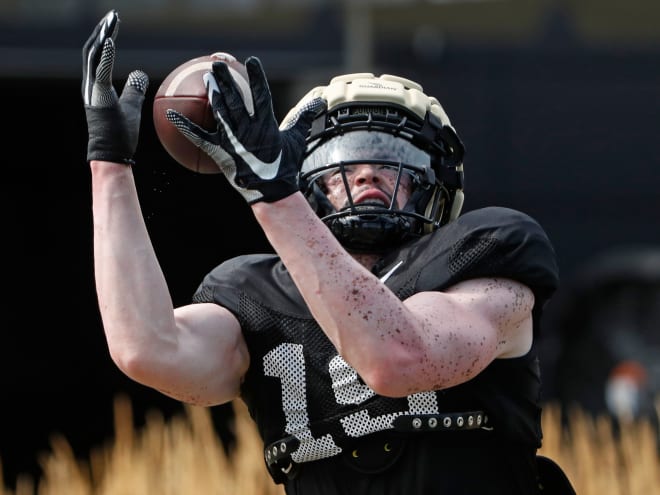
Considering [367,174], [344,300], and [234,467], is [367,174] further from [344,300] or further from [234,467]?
[234,467]

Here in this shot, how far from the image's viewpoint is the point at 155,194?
292 cm

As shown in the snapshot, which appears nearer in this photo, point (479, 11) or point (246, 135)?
point (246, 135)

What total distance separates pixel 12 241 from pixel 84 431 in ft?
3.03

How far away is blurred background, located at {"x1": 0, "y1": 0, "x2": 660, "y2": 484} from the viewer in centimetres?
620

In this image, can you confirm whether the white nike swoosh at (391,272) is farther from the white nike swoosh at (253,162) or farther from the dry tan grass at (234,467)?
A: the dry tan grass at (234,467)

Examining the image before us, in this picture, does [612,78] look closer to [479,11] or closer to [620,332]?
[479,11]

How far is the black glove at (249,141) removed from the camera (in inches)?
92.3

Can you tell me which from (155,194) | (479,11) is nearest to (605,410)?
(479,11)

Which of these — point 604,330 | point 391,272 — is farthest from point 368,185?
point 604,330

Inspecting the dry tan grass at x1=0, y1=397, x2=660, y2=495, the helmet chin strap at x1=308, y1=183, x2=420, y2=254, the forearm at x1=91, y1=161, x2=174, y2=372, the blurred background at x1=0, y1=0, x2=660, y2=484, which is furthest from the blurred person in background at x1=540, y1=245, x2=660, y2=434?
the forearm at x1=91, y1=161, x2=174, y2=372

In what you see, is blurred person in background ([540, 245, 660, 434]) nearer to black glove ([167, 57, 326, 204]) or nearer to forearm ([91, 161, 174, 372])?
forearm ([91, 161, 174, 372])

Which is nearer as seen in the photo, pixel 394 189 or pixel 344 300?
pixel 344 300

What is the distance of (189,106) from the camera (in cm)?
258

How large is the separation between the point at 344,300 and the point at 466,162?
4209mm
